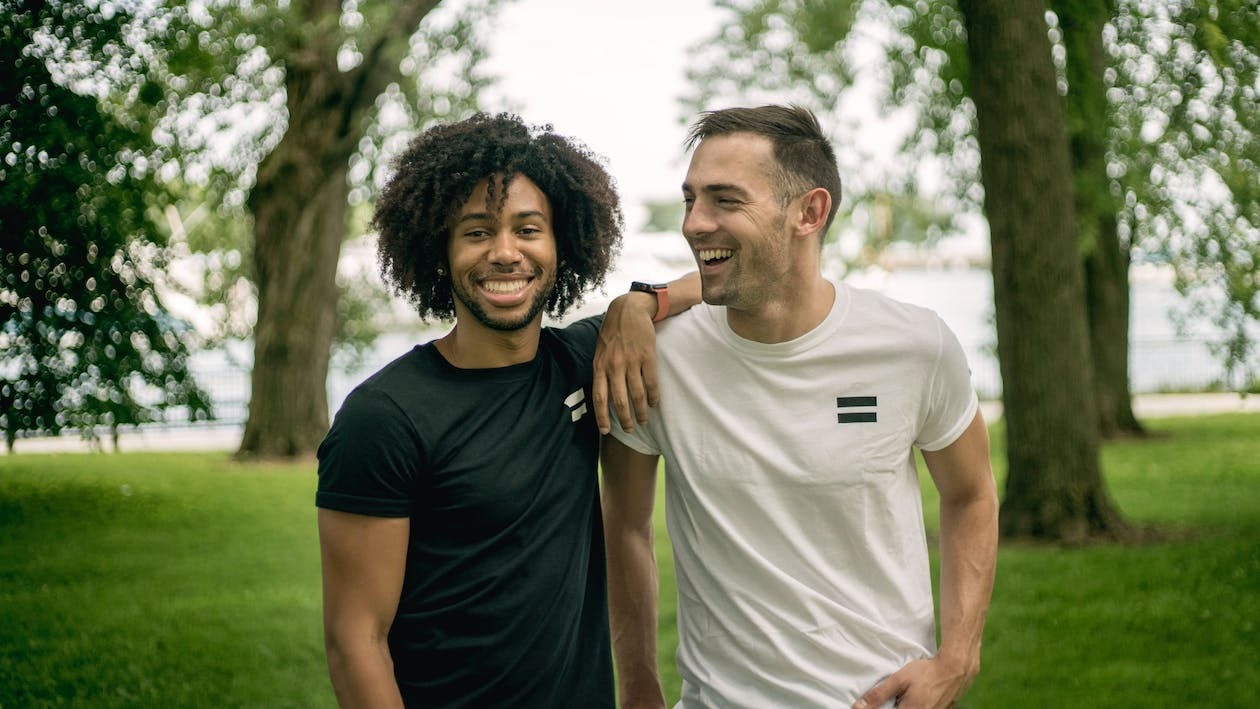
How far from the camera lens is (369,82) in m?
13.5

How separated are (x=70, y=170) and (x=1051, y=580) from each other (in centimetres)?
695

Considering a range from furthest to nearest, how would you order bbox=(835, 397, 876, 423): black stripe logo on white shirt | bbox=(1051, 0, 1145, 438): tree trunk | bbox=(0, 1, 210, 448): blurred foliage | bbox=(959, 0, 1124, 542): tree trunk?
bbox=(1051, 0, 1145, 438): tree trunk, bbox=(959, 0, 1124, 542): tree trunk, bbox=(0, 1, 210, 448): blurred foliage, bbox=(835, 397, 876, 423): black stripe logo on white shirt

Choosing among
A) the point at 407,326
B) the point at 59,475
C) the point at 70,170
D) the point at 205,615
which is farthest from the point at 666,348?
the point at 407,326

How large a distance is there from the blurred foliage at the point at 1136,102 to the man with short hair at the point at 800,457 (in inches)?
262

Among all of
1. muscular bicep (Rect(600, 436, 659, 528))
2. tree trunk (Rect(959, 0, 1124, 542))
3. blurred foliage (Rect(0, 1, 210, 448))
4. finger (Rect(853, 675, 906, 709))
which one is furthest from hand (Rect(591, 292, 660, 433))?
tree trunk (Rect(959, 0, 1124, 542))

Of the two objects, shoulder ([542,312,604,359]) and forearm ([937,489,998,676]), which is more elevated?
shoulder ([542,312,604,359])

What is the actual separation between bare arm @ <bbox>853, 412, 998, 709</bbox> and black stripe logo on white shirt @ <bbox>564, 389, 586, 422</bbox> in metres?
0.85

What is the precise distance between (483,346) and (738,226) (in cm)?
68

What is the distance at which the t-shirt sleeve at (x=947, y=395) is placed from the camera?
2951 millimetres

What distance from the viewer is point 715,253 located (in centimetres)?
299

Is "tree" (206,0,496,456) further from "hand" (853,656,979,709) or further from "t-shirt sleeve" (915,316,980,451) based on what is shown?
"hand" (853,656,979,709)

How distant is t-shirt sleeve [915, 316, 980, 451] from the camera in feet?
9.68

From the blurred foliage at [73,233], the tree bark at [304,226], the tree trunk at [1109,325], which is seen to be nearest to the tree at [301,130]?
the tree bark at [304,226]

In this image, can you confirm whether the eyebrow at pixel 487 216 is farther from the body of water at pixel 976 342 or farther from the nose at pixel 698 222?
the body of water at pixel 976 342
